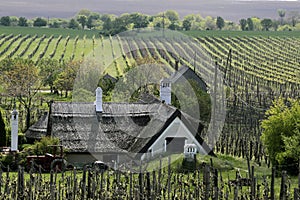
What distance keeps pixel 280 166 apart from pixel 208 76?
3862 centimetres

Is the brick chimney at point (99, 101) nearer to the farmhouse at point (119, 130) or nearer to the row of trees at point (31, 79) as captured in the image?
the farmhouse at point (119, 130)

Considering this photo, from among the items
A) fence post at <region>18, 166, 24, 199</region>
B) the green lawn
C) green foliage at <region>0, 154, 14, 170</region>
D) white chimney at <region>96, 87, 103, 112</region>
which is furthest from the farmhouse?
the green lawn

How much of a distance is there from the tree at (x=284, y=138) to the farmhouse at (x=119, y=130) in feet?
8.41

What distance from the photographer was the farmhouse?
23.8 m

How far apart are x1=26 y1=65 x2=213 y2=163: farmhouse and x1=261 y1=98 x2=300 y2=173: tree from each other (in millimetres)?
2563

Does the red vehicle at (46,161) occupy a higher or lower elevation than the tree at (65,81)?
higher

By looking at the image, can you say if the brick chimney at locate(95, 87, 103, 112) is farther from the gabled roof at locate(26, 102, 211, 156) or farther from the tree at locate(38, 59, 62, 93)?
the tree at locate(38, 59, 62, 93)

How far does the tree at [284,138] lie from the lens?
69.2 feet

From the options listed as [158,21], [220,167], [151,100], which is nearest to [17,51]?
[158,21]

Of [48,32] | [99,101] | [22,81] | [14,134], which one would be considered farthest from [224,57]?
[14,134]

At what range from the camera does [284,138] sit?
2144 centimetres

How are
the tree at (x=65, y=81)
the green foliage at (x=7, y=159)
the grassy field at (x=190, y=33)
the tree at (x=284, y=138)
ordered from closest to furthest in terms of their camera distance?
the tree at (x=284, y=138) < the green foliage at (x=7, y=159) < the tree at (x=65, y=81) < the grassy field at (x=190, y=33)

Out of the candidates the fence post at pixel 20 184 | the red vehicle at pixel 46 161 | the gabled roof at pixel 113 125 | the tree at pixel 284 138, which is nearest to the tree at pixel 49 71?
the gabled roof at pixel 113 125

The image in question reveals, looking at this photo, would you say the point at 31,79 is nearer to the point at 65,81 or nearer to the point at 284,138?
the point at 65,81
